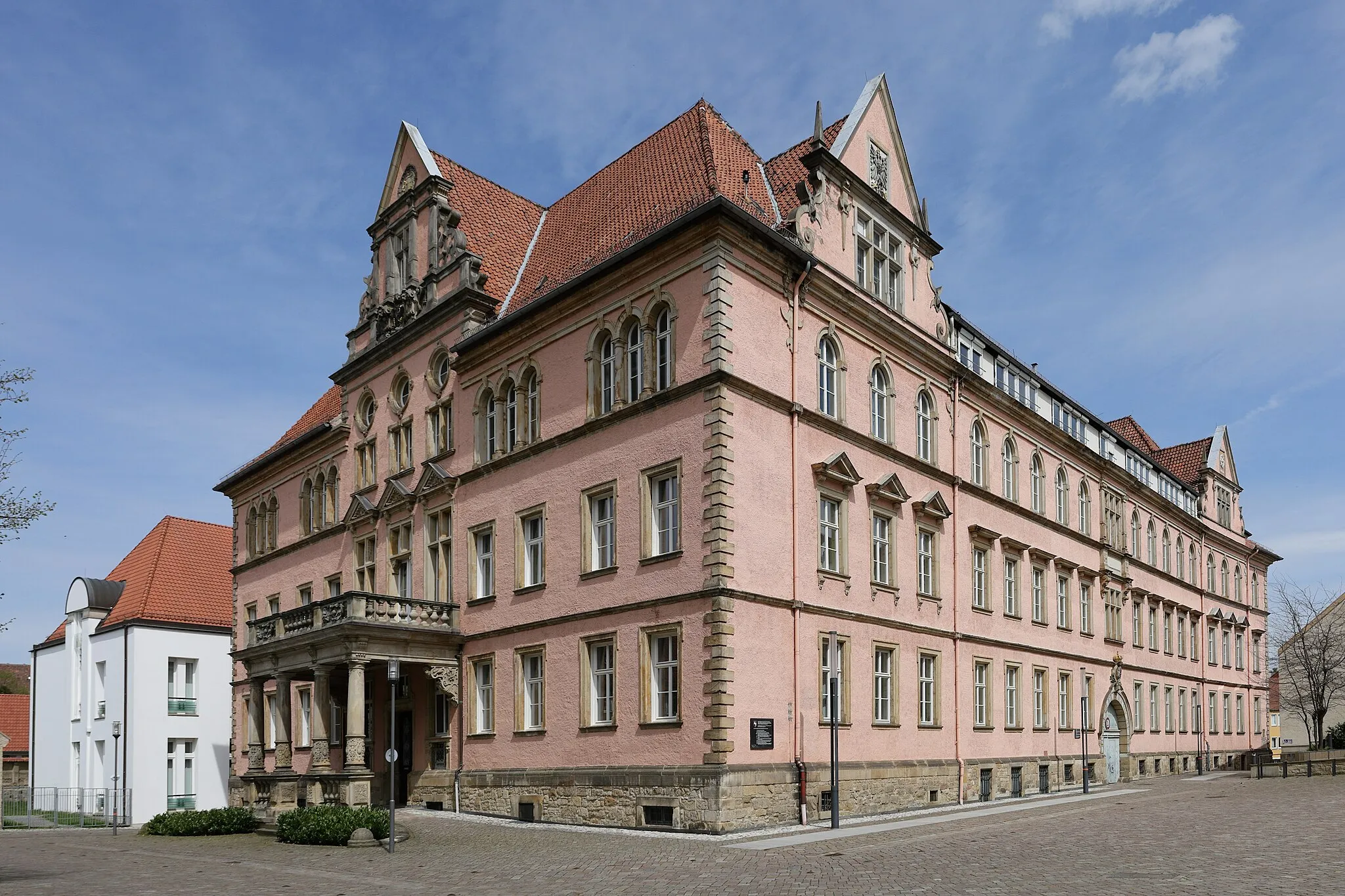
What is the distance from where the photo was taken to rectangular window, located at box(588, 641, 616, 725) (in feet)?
89.2

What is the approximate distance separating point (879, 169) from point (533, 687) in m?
16.2

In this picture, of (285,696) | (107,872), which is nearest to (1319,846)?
(107,872)

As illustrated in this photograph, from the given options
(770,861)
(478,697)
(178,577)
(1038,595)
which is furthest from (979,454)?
(178,577)

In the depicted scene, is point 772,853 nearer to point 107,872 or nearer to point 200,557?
point 107,872

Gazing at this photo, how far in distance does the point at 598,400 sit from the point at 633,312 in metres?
2.30

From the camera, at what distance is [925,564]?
108 ft

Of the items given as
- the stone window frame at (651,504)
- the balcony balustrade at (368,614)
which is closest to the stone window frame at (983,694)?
the stone window frame at (651,504)

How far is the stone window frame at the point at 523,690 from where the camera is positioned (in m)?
29.1

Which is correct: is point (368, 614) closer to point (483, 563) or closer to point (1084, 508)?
point (483, 563)

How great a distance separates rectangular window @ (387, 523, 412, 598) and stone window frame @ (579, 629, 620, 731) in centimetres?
898

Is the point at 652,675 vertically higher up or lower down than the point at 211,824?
higher up

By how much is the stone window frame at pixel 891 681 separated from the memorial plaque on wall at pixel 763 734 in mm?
4857

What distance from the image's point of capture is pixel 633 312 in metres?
28.1

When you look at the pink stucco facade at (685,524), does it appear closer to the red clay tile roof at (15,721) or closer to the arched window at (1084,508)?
the arched window at (1084,508)
